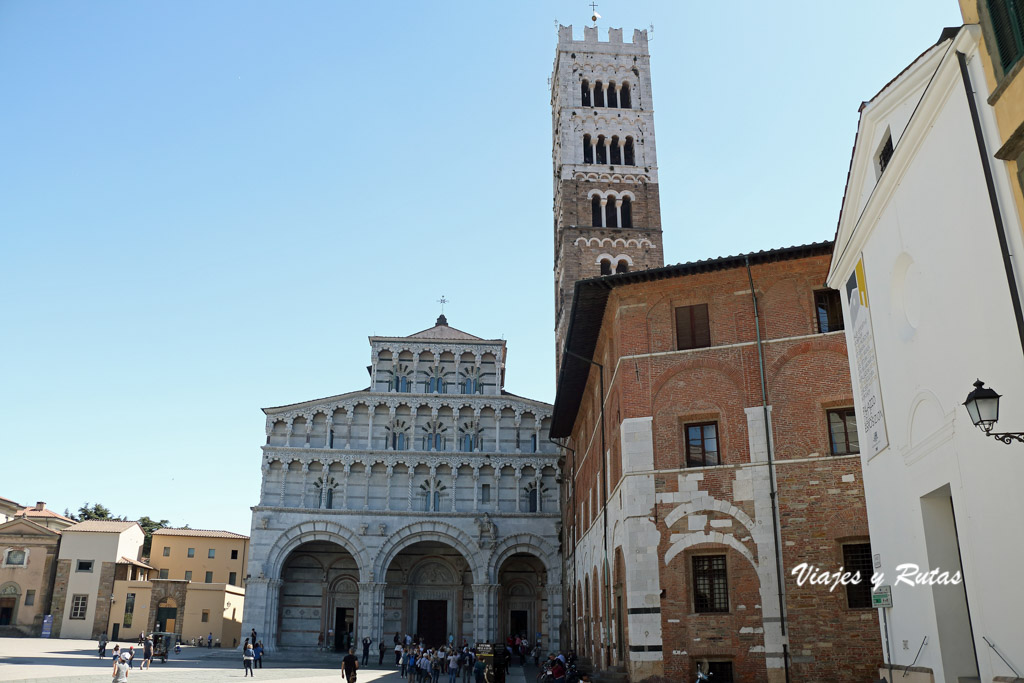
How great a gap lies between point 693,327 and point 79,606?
49892 millimetres

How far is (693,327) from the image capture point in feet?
71.7

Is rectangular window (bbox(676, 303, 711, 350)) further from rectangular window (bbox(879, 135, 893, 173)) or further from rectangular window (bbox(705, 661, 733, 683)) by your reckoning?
rectangular window (bbox(879, 135, 893, 173))

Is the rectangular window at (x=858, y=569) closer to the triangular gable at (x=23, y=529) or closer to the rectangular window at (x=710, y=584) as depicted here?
the rectangular window at (x=710, y=584)

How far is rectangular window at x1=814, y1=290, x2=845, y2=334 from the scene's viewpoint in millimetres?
20781

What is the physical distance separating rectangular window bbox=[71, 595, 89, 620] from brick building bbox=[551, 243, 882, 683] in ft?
146

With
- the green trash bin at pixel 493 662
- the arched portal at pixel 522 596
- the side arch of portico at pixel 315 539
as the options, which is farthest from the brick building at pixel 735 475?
the arched portal at pixel 522 596

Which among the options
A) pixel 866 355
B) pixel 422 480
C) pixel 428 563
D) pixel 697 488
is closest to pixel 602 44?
pixel 422 480

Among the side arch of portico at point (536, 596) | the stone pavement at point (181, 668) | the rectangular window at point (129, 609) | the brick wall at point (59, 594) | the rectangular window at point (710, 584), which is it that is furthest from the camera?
the brick wall at point (59, 594)

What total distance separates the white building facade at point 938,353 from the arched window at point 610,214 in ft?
108

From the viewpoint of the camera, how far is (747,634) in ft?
61.6

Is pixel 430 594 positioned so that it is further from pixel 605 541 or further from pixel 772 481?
pixel 772 481

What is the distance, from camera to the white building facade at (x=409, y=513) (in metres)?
44.0

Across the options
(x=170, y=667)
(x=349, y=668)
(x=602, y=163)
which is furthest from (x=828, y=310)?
(x=602, y=163)

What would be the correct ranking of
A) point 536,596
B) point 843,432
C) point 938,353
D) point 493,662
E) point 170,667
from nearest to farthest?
point 938,353, point 843,432, point 493,662, point 170,667, point 536,596
